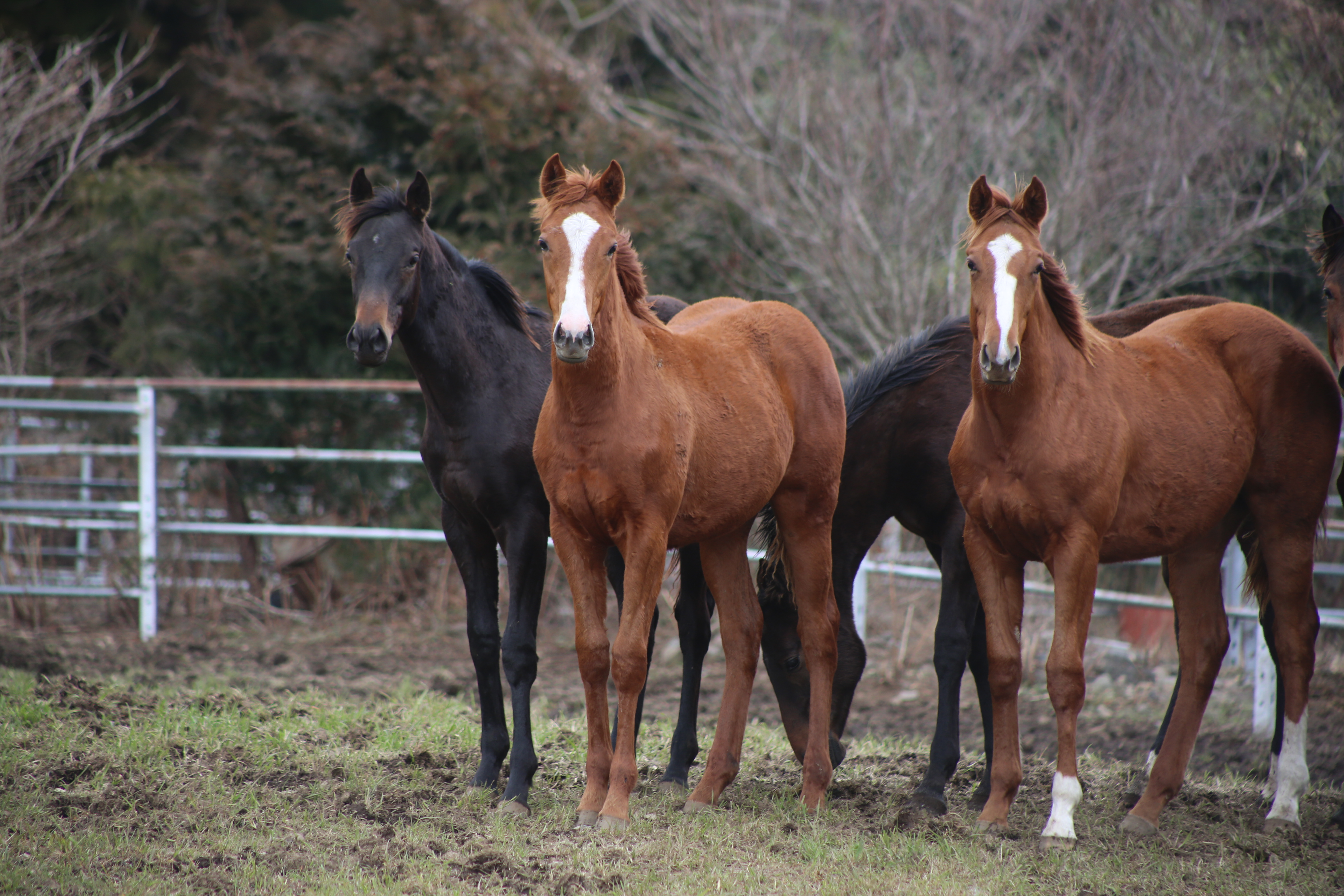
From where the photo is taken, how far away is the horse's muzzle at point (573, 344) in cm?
324

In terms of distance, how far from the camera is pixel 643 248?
905cm

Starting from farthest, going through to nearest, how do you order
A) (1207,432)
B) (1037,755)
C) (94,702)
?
(1037,755), (94,702), (1207,432)

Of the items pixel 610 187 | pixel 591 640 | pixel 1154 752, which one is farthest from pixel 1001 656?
pixel 610 187

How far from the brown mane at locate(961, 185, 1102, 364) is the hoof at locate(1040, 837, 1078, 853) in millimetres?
1649

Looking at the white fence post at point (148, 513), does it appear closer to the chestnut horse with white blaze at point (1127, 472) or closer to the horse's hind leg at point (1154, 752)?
the chestnut horse with white blaze at point (1127, 472)

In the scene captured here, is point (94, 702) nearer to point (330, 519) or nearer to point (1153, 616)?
point (330, 519)

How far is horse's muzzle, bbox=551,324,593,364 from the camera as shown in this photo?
10.6 feet

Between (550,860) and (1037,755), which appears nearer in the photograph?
(550,860)

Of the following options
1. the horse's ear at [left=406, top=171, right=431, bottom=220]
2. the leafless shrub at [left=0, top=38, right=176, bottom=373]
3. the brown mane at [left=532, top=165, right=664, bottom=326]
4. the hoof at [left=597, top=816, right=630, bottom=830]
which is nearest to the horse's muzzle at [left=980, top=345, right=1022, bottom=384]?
the brown mane at [left=532, top=165, right=664, bottom=326]

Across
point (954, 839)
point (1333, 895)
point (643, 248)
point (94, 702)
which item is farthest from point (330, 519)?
point (1333, 895)

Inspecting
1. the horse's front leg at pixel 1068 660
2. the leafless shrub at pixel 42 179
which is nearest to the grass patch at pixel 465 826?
the horse's front leg at pixel 1068 660

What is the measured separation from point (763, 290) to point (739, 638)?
228 inches

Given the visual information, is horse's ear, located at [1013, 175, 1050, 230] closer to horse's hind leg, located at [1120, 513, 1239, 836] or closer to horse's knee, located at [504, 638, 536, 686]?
horse's hind leg, located at [1120, 513, 1239, 836]

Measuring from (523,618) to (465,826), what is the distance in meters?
0.81
